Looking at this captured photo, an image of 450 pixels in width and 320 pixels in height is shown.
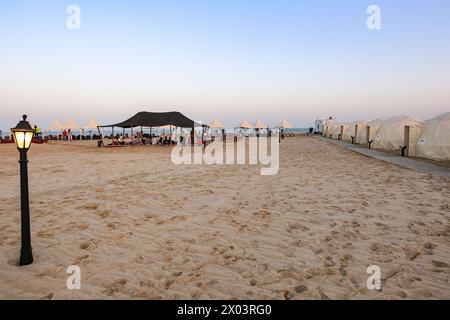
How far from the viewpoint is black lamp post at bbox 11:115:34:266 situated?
3.11 m

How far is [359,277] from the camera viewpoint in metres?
3.25

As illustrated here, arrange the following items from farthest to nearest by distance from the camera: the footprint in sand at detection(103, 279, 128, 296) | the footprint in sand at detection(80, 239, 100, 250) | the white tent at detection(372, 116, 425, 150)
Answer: the white tent at detection(372, 116, 425, 150)
the footprint in sand at detection(80, 239, 100, 250)
the footprint in sand at detection(103, 279, 128, 296)

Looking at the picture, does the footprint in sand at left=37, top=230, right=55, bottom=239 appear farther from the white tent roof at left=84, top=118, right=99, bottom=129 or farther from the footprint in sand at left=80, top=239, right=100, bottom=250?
the white tent roof at left=84, top=118, right=99, bottom=129

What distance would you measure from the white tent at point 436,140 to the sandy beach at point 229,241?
855cm

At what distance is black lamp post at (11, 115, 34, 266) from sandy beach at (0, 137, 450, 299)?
16cm

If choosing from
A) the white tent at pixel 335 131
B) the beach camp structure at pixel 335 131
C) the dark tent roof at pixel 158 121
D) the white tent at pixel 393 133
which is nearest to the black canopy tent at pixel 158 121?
the dark tent roof at pixel 158 121

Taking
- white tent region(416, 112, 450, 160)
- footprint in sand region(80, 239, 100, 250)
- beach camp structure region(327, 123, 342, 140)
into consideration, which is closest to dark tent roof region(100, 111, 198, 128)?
white tent region(416, 112, 450, 160)

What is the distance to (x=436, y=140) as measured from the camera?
14922 millimetres

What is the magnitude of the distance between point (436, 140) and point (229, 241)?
51.8 ft

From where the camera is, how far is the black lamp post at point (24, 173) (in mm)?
3107
